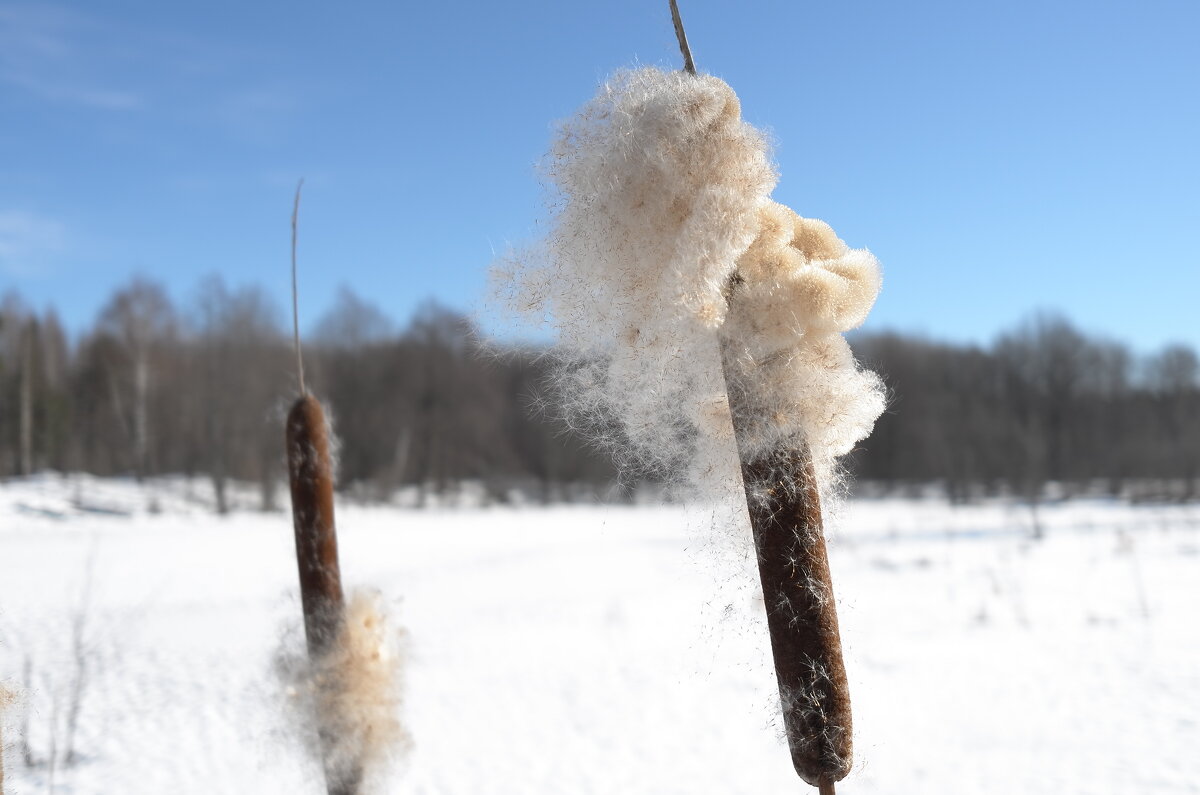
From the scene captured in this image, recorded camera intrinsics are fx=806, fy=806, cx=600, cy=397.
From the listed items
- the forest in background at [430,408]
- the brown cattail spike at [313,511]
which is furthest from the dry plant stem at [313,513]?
the forest in background at [430,408]

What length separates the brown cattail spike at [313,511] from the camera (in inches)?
73.9

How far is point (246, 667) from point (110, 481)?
2049 cm

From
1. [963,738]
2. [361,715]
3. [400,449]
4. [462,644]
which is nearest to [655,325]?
[361,715]

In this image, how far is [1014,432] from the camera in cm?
4062

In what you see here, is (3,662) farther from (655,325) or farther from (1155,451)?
(1155,451)

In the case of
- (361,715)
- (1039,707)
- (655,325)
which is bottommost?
(1039,707)

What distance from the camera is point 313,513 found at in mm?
1885

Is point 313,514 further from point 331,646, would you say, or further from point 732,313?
point 732,313

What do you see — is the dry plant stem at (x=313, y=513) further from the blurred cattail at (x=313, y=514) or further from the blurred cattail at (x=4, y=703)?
the blurred cattail at (x=4, y=703)

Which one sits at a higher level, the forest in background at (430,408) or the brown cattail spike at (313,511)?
the forest in background at (430,408)

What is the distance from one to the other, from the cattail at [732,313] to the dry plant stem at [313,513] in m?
0.89

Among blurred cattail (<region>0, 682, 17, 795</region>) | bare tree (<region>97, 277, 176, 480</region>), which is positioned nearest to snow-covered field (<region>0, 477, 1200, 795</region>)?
blurred cattail (<region>0, 682, 17, 795</region>)

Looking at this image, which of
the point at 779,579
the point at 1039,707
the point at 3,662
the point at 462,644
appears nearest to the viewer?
the point at 779,579

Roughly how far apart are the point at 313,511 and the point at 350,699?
1.68 ft
